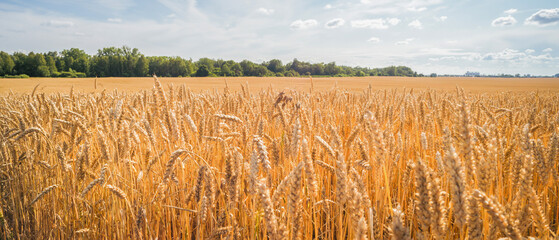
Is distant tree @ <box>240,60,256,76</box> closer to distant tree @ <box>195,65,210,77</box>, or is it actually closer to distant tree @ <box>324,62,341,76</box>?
distant tree @ <box>195,65,210,77</box>

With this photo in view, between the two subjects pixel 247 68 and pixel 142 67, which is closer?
pixel 142 67

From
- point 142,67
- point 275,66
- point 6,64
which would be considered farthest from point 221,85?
point 6,64

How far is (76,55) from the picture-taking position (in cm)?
7438

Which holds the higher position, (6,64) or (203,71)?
(6,64)

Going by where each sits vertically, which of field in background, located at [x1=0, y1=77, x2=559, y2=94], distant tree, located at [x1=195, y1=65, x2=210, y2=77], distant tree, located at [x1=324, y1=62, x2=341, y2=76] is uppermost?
distant tree, located at [x1=324, y1=62, x2=341, y2=76]

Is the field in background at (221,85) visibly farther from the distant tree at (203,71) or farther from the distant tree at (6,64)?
the distant tree at (6,64)

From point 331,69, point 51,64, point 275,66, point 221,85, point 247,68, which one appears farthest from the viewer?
point 275,66

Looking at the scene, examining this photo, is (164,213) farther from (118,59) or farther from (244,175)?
(118,59)

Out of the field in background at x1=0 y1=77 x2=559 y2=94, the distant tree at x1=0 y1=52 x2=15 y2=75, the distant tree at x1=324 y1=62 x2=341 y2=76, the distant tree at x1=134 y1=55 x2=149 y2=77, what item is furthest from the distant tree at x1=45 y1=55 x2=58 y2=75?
the distant tree at x1=324 y1=62 x2=341 y2=76

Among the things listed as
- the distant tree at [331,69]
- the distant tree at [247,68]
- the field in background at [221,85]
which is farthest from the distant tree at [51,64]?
the distant tree at [331,69]

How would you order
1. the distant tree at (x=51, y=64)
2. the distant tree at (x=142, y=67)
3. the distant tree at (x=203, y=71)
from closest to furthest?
the distant tree at (x=51, y=64)
the distant tree at (x=142, y=67)
the distant tree at (x=203, y=71)

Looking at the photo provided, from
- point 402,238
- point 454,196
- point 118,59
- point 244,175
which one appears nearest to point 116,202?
point 244,175

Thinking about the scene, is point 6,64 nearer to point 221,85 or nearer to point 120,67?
point 120,67

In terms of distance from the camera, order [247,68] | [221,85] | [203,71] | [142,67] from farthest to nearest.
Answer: [247,68]
[203,71]
[142,67]
[221,85]
